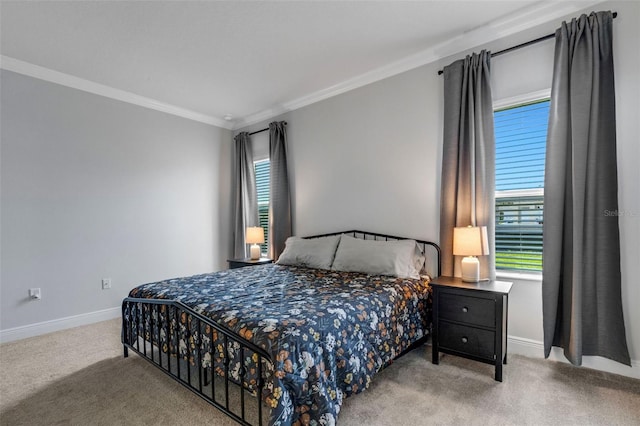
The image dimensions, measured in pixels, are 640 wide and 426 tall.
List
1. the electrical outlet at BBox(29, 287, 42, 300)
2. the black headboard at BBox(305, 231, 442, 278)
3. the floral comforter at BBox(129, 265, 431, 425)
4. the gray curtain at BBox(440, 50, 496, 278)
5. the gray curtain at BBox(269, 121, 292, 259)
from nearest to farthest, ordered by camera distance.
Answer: the floral comforter at BBox(129, 265, 431, 425) → the gray curtain at BBox(440, 50, 496, 278) → the black headboard at BBox(305, 231, 442, 278) → the electrical outlet at BBox(29, 287, 42, 300) → the gray curtain at BBox(269, 121, 292, 259)

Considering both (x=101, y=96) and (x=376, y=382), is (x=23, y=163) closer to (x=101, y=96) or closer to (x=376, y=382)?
(x=101, y=96)

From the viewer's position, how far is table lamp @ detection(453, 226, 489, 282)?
103 inches

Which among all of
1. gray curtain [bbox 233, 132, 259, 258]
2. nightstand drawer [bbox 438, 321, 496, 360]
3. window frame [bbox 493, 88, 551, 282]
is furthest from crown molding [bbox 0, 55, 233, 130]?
nightstand drawer [bbox 438, 321, 496, 360]

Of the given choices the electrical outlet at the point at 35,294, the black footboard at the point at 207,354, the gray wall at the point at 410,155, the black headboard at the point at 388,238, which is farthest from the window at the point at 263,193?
the electrical outlet at the point at 35,294

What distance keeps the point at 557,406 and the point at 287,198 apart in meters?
3.42

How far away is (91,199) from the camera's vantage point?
381cm

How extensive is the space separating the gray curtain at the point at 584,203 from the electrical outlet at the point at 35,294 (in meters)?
4.76

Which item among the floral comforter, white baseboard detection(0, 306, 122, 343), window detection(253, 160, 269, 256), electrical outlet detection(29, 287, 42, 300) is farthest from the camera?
window detection(253, 160, 269, 256)

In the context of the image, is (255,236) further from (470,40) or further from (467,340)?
(470,40)

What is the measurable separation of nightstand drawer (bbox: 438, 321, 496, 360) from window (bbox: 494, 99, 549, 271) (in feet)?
2.55

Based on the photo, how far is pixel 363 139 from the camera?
12.3 feet

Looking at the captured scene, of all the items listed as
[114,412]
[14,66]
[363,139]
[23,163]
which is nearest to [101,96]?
[14,66]

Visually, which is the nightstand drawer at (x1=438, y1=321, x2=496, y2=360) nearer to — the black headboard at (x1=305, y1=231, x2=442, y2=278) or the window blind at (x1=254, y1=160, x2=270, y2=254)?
the black headboard at (x1=305, y1=231, x2=442, y2=278)

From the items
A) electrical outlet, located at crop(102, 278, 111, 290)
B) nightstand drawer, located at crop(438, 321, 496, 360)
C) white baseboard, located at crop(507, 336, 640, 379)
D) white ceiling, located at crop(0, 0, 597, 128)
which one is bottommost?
white baseboard, located at crop(507, 336, 640, 379)
